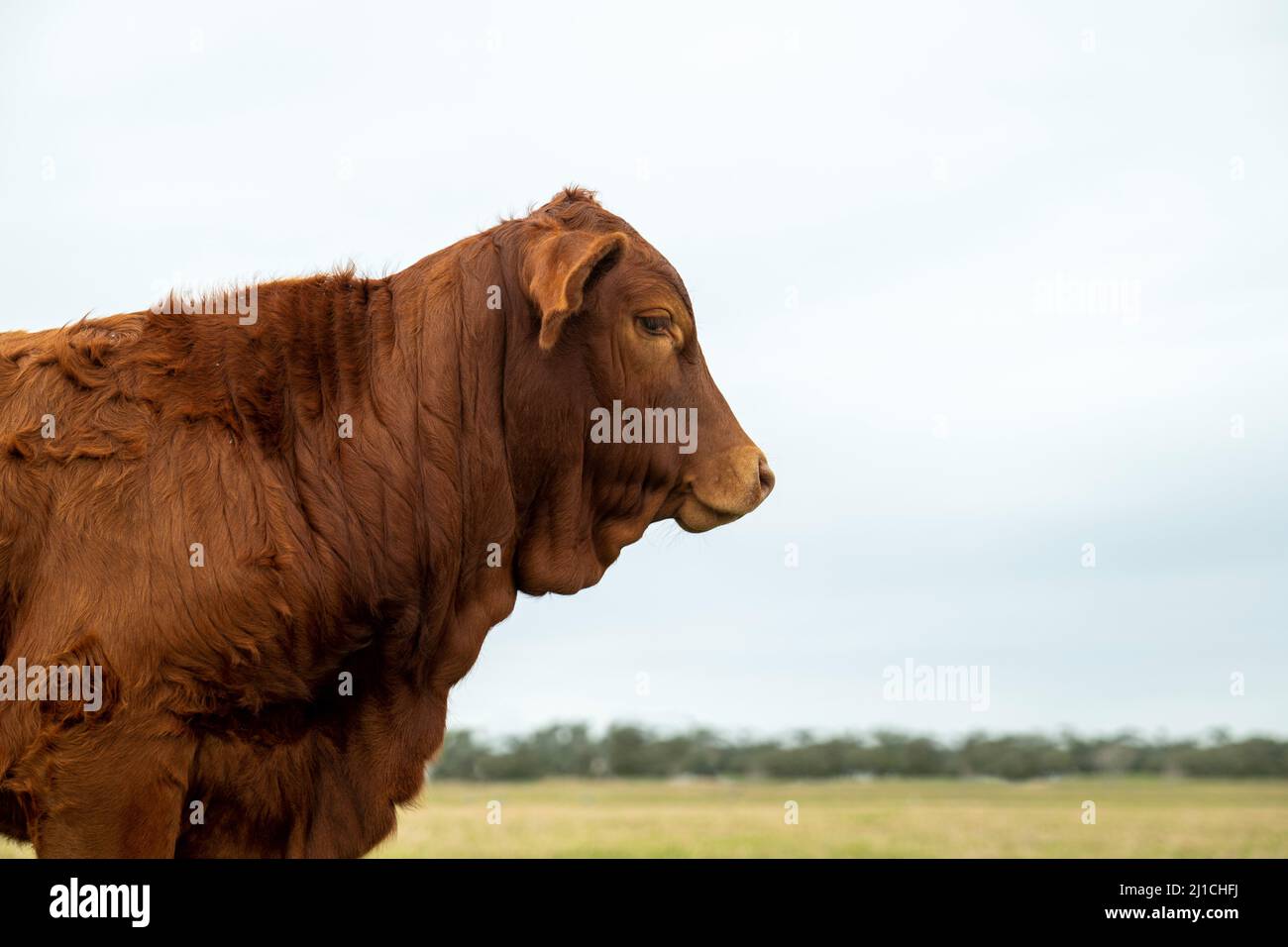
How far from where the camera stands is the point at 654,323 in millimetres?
7500

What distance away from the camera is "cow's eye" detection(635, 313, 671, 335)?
746 centimetres

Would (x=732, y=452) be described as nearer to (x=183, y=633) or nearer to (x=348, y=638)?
(x=348, y=638)

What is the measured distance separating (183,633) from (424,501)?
1.47m

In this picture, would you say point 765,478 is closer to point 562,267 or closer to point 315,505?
point 562,267

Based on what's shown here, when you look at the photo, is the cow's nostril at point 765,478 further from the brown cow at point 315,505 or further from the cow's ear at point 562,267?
the cow's ear at point 562,267

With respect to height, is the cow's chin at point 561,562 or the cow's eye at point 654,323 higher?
the cow's eye at point 654,323

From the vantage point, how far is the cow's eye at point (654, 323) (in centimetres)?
746

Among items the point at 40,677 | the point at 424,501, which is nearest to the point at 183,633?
the point at 40,677

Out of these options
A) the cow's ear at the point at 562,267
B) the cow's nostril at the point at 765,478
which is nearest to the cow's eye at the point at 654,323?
the cow's ear at the point at 562,267

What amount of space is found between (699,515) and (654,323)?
1.23 metres

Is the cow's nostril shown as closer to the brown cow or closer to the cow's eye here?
the brown cow

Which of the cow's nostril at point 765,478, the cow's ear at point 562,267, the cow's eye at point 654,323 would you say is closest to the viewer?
the cow's ear at point 562,267

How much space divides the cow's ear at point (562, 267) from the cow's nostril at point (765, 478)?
1526 mm

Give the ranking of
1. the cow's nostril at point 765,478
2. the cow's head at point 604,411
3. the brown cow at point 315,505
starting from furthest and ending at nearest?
the cow's nostril at point 765,478
the cow's head at point 604,411
the brown cow at point 315,505
